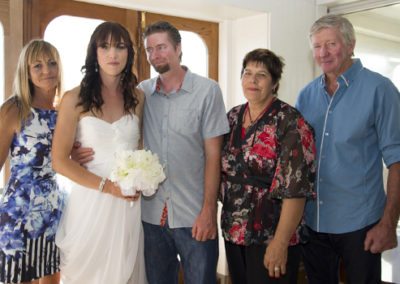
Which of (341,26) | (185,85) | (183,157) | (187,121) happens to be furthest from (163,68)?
(341,26)

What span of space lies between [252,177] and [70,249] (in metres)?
0.90

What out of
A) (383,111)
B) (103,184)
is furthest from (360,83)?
(103,184)

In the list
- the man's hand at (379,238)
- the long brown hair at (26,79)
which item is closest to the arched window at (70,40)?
the long brown hair at (26,79)

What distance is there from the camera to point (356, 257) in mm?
2209

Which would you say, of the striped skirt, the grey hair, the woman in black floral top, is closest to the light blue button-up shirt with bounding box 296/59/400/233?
the grey hair

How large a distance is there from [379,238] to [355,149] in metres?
0.44

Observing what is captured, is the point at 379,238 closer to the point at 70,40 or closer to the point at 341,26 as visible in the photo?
the point at 341,26

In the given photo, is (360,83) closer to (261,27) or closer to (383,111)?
(383,111)

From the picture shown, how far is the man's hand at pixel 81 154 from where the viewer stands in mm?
2045

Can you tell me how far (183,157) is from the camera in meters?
2.19

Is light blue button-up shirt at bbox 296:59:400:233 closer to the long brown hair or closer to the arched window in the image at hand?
the long brown hair

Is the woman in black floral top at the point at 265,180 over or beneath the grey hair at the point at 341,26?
beneath

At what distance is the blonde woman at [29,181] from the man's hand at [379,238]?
152 cm

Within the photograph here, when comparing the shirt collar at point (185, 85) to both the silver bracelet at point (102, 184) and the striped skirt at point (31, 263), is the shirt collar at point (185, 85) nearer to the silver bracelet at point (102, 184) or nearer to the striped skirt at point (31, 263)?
the silver bracelet at point (102, 184)
